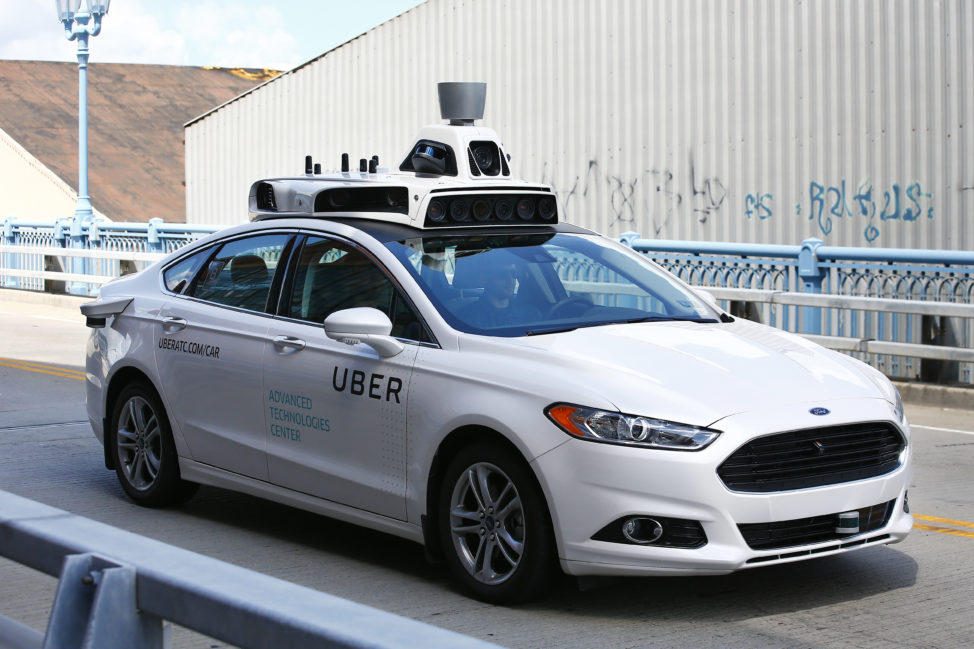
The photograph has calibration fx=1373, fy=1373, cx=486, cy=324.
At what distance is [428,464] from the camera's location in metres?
5.68

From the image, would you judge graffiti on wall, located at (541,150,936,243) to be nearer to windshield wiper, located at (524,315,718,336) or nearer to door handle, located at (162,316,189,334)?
windshield wiper, located at (524,315,718,336)

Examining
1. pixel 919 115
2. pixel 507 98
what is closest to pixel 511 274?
pixel 919 115

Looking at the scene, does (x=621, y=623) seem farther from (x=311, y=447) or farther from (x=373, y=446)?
(x=311, y=447)

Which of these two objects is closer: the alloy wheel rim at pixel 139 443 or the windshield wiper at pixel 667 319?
the windshield wiper at pixel 667 319

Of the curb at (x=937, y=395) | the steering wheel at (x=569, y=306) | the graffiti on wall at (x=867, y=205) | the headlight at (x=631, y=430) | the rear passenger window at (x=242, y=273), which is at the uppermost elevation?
the graffiti on wall at (x=867, y=205)

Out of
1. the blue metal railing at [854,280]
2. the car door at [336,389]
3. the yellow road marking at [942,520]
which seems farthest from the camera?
the blue metal railing at [854,280]

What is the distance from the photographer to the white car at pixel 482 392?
510 cm

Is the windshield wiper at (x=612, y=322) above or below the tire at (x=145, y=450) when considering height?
above

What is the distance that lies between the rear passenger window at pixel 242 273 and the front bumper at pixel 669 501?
226 cm

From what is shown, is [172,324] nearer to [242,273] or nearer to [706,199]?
[242,273]

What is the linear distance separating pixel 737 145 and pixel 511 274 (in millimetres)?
11915

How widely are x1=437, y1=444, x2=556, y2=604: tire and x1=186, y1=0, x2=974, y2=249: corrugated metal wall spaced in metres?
10.9

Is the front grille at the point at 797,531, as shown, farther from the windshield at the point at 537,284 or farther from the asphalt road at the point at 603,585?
the windshield at the point at 537,284

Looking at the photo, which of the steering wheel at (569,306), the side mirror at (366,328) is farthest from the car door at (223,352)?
the steering wheel at (569,306)
